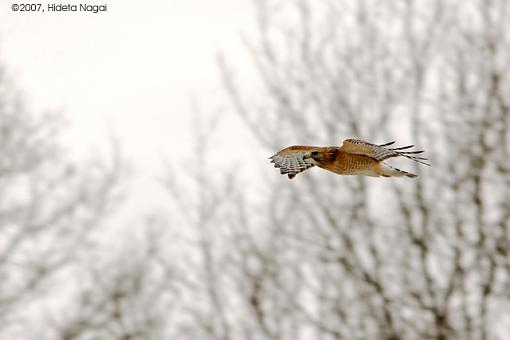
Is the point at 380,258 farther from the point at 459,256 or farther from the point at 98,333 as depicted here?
the point at 98,333

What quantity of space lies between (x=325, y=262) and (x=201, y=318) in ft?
6.45

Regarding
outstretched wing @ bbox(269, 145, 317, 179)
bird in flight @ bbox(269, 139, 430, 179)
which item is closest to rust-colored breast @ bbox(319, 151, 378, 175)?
bird in flight @ bbox(269, 139, 430, 179)

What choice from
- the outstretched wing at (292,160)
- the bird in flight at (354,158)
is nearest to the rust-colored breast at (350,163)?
the bird in flight at (354,158)

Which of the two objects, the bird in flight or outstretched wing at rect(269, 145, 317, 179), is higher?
outstretched wing at rect(269, 145, 317, 179)

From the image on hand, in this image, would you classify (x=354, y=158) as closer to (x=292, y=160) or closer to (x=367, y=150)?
(x=367, y=150)

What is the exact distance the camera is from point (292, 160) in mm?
3205

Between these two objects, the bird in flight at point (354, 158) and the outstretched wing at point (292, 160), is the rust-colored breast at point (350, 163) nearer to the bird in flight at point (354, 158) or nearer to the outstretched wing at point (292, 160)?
the bird in flight at point (354, 158)

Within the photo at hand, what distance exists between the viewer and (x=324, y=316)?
45.6 ft

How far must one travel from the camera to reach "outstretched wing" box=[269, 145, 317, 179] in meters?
3.13

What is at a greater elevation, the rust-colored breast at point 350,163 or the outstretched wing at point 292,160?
the outstretched wing at point 292,160

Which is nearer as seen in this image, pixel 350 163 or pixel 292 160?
pixel 350 163

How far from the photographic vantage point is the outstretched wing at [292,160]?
313 centimetres

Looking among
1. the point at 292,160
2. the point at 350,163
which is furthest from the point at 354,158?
the point at 292,160

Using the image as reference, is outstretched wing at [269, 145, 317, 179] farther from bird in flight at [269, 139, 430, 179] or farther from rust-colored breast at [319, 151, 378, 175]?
rust-colored breast at [319, 151, 378, 175]
